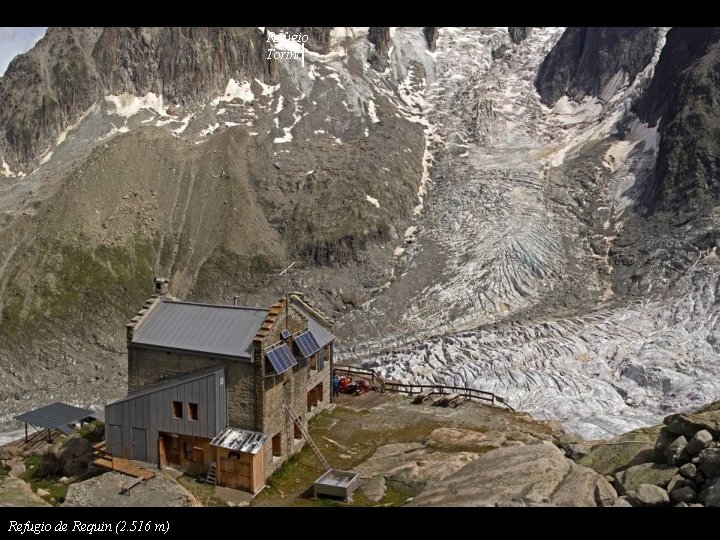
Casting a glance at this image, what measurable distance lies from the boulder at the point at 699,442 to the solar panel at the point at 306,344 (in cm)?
1545

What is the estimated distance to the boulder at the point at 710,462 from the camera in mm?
16469

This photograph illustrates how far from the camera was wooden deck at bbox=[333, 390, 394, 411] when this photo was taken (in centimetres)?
3534

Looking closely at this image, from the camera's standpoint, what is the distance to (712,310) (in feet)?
162

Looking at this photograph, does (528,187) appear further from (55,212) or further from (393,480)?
(393,480)

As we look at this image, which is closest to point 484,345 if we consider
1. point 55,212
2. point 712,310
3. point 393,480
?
point 712,310

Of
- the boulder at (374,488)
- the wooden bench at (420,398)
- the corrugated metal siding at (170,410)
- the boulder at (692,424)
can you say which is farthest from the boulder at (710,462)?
the wooden bench at (420,398)

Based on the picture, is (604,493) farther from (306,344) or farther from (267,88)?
(267,88)

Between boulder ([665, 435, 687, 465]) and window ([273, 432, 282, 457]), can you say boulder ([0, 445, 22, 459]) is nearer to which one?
window ([273, 432, 282, 457])

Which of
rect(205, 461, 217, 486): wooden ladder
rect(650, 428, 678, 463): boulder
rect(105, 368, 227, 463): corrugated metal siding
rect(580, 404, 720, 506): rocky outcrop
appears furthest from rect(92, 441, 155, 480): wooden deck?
rect(650, 428, 678, 463): boulder

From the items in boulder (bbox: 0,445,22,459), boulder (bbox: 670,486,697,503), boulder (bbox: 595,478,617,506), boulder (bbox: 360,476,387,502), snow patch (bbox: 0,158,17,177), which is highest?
snow patch (bbox: 0,158,17,177)

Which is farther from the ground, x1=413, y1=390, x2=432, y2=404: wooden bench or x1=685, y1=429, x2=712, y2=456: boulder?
x1=685, y1=429, x2=712, y2=456: boulder

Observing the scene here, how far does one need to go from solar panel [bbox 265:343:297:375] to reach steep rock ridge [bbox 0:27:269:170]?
6259 cm

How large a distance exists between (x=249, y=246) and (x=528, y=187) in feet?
106

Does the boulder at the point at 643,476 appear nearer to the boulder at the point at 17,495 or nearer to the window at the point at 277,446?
the window at the point at 277,446
